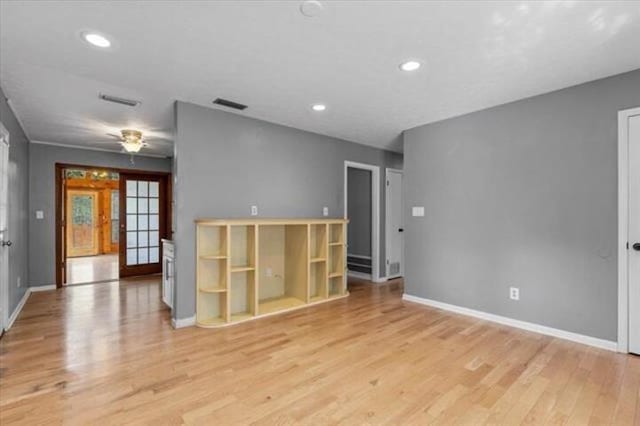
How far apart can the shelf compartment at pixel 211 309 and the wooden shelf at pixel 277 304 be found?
45cm

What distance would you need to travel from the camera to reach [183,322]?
11.2 ft

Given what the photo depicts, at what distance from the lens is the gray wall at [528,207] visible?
2857mm

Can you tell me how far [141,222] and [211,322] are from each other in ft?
13.0

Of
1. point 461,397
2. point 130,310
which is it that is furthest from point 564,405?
point 130,310

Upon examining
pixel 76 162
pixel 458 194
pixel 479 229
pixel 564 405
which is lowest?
pixel 564 405

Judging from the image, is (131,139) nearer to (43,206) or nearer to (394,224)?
(43,206)

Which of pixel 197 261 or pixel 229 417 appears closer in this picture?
pixel 229 417

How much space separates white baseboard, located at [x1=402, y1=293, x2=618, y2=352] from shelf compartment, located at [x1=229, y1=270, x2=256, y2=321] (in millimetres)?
2178

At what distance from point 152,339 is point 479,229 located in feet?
12.2

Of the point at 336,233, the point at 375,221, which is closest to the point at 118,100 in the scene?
the point at 336,233

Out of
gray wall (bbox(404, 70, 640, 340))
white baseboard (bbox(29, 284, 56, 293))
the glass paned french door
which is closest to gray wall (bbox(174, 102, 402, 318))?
gray wall (bbox(404, 70, 640, 340))

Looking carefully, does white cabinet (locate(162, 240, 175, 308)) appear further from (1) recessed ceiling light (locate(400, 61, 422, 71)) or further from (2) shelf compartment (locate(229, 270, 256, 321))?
(1) recessed ceiling light (locate(400, 61, 422, 71))

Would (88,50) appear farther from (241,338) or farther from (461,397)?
(461,397)

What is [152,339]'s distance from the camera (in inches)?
121
